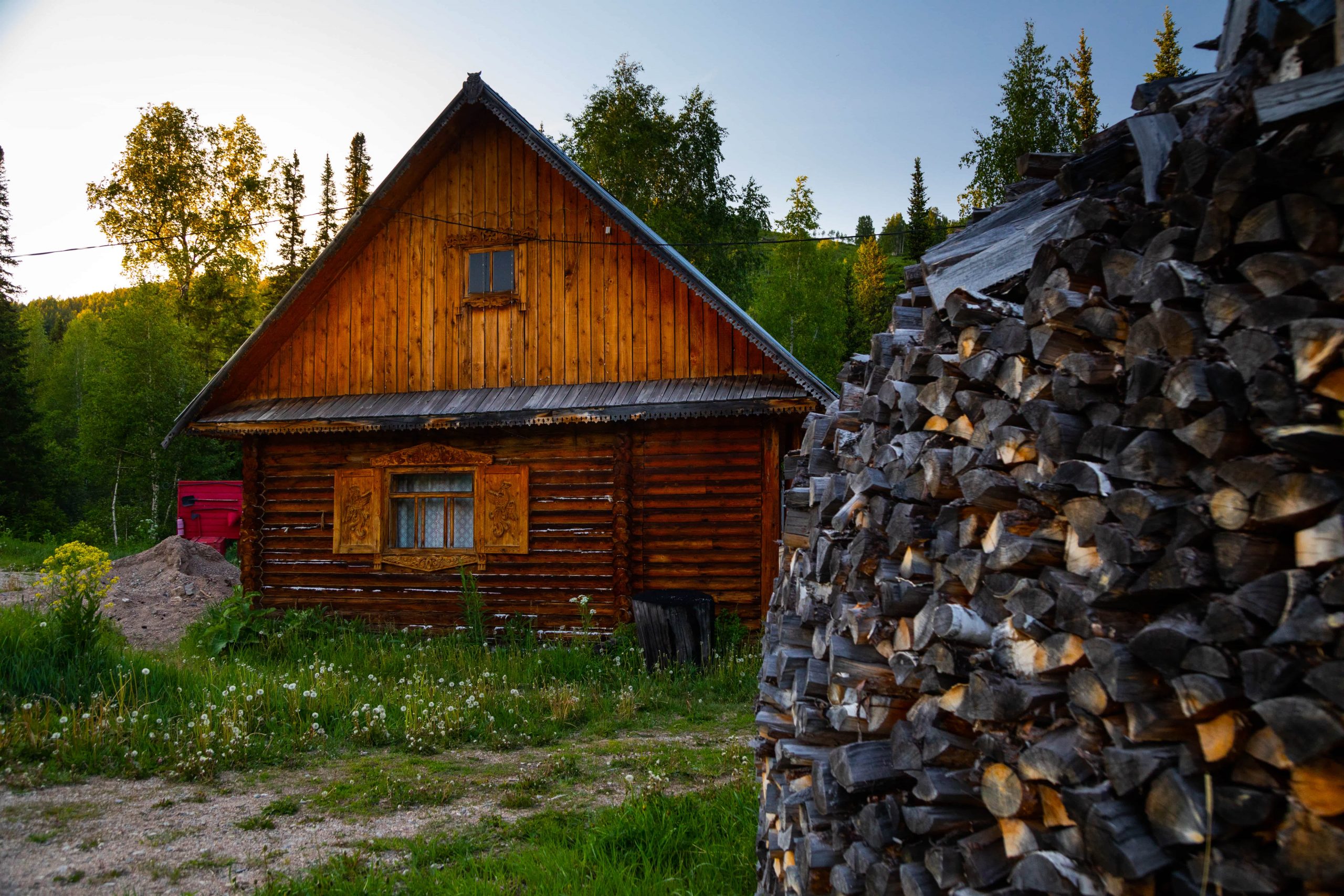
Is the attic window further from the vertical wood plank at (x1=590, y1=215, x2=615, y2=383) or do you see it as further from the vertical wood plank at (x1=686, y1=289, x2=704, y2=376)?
the vertical wood plank at (x1=686, y1=289, x2=704, y2=376)

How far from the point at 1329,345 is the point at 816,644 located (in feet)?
6.99

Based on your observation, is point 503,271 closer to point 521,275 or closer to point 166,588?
point 521,275

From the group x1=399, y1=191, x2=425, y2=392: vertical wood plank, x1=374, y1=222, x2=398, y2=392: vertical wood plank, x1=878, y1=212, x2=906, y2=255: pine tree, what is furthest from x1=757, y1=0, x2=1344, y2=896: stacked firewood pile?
x1=878, y1=212, x2=906, y2=255: pine tree

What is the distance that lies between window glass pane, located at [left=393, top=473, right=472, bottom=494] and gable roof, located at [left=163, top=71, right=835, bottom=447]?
270 cm

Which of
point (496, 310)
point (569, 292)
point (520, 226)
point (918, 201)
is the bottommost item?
point (496, 310)

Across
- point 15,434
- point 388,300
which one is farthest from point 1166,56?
point 15,434

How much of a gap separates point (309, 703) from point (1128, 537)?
7.39 meters

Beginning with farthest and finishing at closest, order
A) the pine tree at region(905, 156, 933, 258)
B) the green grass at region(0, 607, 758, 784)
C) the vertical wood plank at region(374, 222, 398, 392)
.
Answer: the pine tree at region(905, 156, 933, 258), the vertical wood plank at region(374, 222, 398, 392), the green grass at region(0, 607, 758, 784)

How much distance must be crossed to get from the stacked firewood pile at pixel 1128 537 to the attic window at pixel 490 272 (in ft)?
29.9

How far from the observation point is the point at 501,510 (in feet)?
36.0

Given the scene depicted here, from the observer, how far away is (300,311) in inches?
472

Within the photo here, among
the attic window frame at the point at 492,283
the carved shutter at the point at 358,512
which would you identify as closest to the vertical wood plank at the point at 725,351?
the attic window frame at the point at 492,283

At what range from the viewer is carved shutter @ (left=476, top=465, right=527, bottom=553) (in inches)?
429

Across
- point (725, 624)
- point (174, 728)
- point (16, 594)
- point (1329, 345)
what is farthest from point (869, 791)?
point (16, 594)
